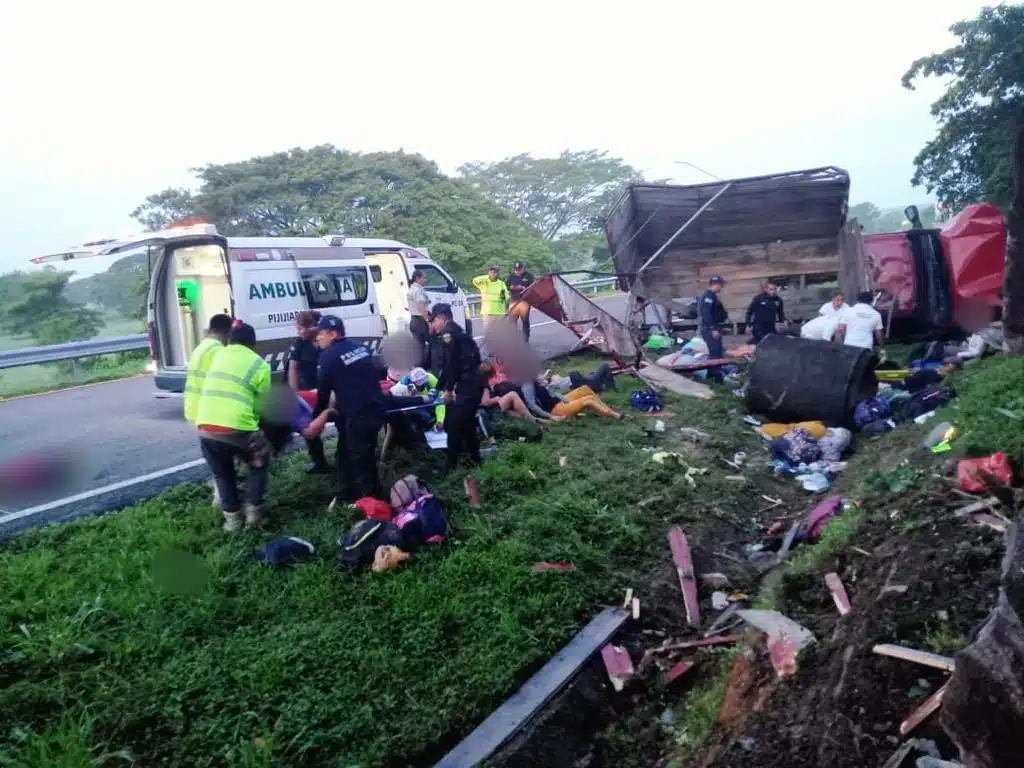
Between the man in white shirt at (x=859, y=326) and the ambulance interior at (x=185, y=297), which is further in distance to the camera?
the man in white shirt at (x=859, y=326)

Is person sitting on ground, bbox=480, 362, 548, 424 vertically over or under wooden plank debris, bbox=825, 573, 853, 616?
over

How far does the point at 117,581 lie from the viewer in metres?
4.58

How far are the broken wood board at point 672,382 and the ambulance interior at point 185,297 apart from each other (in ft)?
18.0

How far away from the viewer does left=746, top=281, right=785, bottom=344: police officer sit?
11.3 meters

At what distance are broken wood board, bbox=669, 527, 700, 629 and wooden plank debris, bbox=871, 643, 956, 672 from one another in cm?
155

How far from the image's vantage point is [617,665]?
13.5ft

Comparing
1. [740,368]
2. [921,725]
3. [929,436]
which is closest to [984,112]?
[740,368]

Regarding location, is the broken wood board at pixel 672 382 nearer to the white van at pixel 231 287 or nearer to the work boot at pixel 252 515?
the white van at pixel 231 287

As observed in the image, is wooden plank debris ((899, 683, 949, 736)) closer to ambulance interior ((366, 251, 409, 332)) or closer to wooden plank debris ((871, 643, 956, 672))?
wooden plank debris ((871, 643, 956, 672))

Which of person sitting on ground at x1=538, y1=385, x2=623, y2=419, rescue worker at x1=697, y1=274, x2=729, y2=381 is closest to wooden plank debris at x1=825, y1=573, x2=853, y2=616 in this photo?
person sitting on ground at x1=538, y1=385, x2=623, y2=419

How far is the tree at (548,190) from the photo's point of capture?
34781 mm

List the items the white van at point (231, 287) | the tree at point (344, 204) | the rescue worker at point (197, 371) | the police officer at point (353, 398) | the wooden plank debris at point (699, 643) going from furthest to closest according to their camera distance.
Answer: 1. the tree at point (344, 204)
2. the white van at point (231, 287)
3. the police officer at point (353, 398)
4. the rescue worker at point (197, 371)
5. the wooden plank debris at point (699, 643)

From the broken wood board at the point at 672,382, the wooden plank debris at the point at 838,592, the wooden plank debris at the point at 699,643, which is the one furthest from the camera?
the broken wood board at the point at 672,382

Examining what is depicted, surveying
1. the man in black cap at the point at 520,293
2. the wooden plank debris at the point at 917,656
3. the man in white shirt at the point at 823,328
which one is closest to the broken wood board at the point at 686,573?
the wooden plank debris at the point at 917,656
